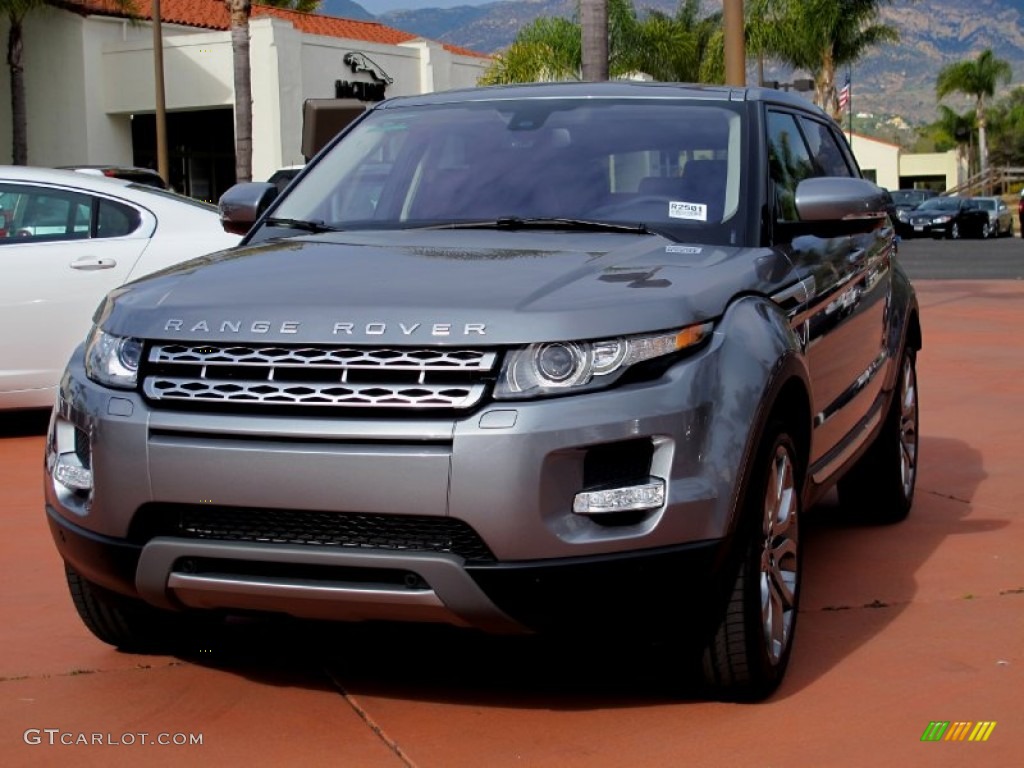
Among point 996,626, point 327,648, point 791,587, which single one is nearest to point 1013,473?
point 996,626

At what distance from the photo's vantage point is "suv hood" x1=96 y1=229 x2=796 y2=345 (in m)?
4.05

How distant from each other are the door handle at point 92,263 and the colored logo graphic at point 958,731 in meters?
6.15

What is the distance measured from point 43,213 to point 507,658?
546cm

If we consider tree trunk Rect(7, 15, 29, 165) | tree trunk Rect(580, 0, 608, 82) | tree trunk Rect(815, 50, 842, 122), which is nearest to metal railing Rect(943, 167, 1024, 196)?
tree trunk Rect(815, 50, 842, 122)

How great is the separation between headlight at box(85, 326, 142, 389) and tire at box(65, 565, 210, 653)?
654 mm

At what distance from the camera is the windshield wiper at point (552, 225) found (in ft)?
16.7

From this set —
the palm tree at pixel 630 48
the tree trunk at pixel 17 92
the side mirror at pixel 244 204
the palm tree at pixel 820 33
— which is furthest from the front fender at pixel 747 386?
the palm tree at pixel 820 33

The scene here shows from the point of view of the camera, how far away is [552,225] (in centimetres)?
515

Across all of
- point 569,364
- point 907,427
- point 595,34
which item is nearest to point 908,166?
point 595,34

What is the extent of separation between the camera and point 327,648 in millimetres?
5125

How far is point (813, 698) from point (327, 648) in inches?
57.8

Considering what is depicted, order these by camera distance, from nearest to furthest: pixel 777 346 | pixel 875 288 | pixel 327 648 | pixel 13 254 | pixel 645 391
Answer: pixel 645 391 < pixel 777 346 < pixel 327 648 < pixel 875 288 < pixel 13 254

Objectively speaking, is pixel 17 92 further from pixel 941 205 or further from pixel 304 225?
pixel 304 225

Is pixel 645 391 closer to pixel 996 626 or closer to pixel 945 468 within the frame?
pixel 996 626
